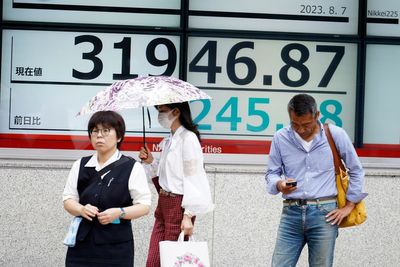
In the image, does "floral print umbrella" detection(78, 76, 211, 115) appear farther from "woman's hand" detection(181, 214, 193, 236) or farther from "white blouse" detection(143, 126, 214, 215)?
"woman's hand" detection(181, 214, 193, 236)

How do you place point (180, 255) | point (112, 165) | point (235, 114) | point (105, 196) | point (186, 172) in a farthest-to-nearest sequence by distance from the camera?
point (235, 114) → point (186, 172) → point (180, 255) → point (112, 165) → point (105, 196)

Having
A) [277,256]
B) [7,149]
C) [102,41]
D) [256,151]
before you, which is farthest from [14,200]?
[277,256]

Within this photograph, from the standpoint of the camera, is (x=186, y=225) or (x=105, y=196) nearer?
(x=105, y=196)

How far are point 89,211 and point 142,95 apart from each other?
42.0 inches

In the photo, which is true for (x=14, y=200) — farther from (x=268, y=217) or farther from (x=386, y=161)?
A: (x=386, y=161)

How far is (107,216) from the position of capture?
5.23 m

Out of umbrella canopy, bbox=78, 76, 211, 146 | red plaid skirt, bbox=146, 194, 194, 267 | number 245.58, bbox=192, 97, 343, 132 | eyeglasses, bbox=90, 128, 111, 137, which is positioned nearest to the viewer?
eyeglasses, bbox=90, 128, 111, 137

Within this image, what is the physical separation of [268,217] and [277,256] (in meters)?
2.27

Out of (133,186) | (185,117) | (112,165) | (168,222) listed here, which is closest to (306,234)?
(168,222)

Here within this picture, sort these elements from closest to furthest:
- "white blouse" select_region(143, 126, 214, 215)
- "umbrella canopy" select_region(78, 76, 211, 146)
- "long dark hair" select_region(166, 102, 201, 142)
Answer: "umbrella canopy" select_region(78, 76, 211, 146), "white blouse" select_region(143, 126, 214, 215), "long dark hair" select_region(166, 102, 201, 142)

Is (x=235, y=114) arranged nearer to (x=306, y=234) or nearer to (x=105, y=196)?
(x=306, y=234)

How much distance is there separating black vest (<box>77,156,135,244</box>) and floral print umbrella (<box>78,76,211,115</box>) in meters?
0.57

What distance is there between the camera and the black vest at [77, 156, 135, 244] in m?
5.34

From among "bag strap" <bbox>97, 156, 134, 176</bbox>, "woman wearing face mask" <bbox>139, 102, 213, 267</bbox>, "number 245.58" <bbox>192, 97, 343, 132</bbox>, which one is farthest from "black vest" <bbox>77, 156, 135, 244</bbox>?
"number 245.58" <bbox>192, 97, 343, 132</bbox>
